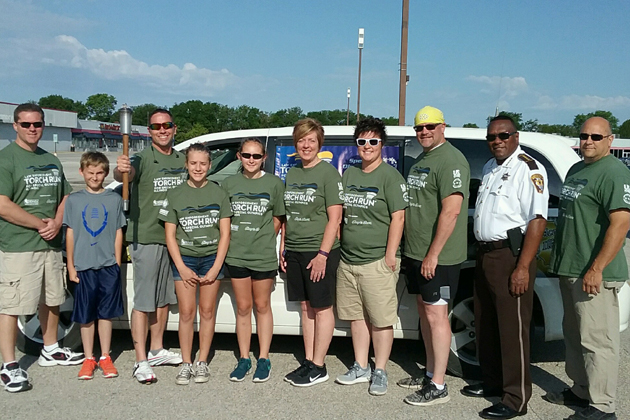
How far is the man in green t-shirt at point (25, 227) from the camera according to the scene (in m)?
3.78

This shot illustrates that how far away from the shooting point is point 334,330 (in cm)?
416

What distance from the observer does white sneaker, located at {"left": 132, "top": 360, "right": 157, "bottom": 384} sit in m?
3.89

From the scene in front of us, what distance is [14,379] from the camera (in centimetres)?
376

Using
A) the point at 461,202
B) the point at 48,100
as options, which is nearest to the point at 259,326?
the point at 461,202

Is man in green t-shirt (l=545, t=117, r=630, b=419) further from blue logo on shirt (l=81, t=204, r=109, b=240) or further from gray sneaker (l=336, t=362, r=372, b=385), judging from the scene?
blue logo on shirt (l=81, t=204, r=109, b=240)

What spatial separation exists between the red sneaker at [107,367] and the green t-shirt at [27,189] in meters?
0.95

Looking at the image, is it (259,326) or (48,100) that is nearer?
(259,326)

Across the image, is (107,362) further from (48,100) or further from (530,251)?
(48,100)

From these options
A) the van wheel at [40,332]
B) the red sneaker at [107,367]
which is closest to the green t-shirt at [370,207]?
the red sneaker at [107,367]

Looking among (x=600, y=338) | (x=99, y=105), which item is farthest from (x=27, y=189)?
(x=99, y=105)

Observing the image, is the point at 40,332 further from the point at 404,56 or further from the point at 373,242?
A: the point at 404,56

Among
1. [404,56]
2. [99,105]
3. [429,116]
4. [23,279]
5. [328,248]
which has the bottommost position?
[23,279]

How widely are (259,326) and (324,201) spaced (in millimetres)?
1091

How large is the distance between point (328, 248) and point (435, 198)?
80 cm
